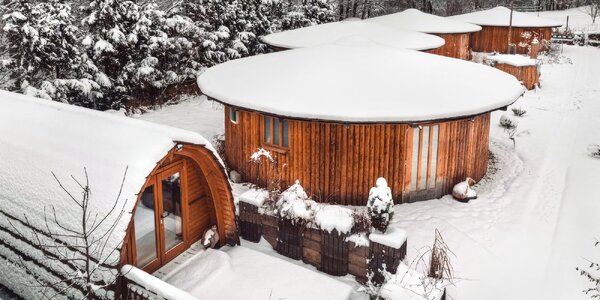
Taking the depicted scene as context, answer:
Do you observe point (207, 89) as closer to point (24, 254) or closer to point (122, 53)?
point (24, 254)

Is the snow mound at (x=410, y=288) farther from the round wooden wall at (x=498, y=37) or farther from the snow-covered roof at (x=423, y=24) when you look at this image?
the round wooden wall at (x=498, y=37)

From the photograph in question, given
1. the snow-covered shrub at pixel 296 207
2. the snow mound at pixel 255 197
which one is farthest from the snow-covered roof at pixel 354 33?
the snow-covered shrub at pixel 296 207

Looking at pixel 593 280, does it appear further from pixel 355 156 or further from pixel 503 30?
pixel 503 30

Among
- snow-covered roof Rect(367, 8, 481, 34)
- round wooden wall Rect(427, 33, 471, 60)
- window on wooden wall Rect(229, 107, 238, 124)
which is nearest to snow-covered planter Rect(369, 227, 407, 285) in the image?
window on wooden wall Rect(229, 107, 238, 124)

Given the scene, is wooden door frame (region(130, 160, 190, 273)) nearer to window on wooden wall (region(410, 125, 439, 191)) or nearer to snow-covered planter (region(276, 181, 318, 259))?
snow-covered planter (region(276, 181, 318, 259))

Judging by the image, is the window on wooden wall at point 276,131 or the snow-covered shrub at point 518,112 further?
the snow-covered shrub at point 518,112

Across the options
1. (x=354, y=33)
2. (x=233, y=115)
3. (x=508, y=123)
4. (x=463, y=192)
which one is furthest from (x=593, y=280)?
(x=354, y=33)
